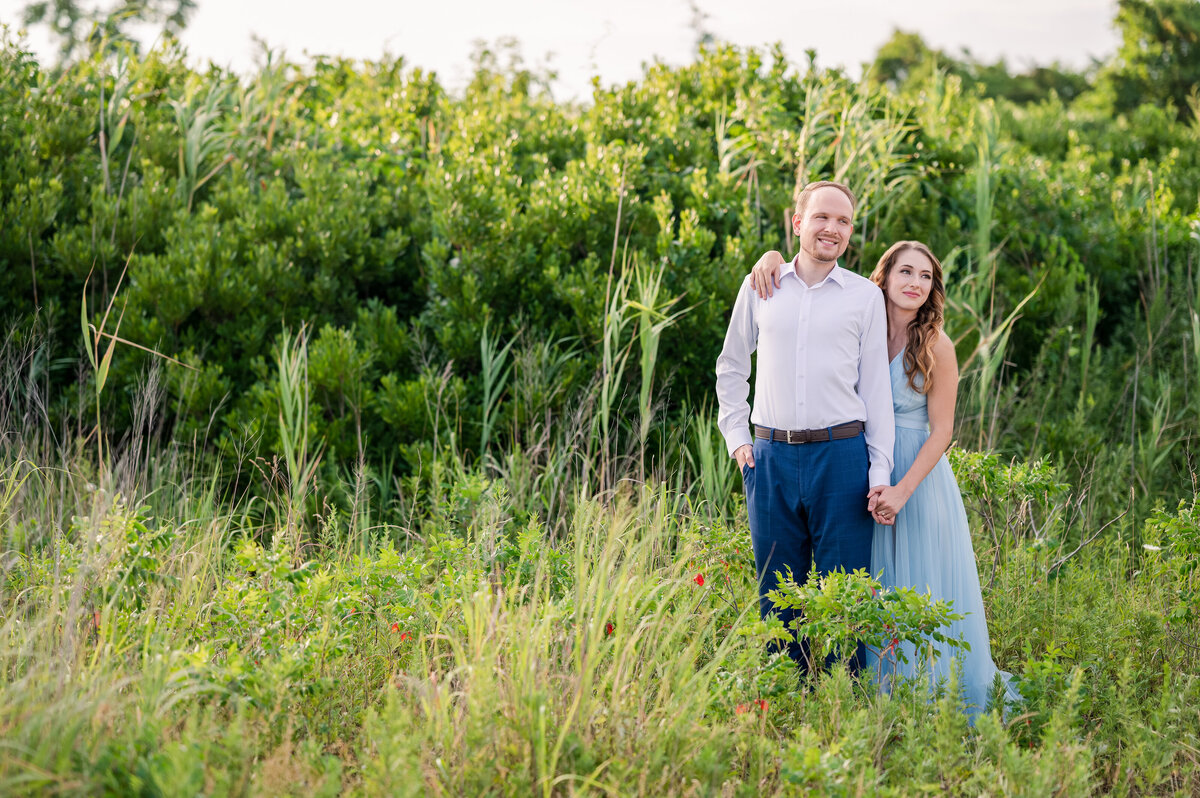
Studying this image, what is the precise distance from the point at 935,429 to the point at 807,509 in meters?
0.53

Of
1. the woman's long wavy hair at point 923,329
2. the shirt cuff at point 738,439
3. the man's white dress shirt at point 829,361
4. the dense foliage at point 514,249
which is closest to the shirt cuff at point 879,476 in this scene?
the man's white dress shirt at point 829,361

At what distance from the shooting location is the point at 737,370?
3479 millimetres

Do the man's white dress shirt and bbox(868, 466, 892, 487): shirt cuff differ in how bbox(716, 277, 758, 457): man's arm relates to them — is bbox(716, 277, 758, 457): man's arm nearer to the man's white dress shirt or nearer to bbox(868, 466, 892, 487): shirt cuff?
the man's white dress shirt

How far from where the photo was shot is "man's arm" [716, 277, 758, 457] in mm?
3422

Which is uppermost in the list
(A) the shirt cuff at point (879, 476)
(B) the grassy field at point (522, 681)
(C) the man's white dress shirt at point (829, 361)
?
(C) the man's white dress shirt at point (829, 361)

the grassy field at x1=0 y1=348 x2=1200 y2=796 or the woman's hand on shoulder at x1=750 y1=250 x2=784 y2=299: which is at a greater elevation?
the woman's hand on shoulder at x1=750 y1=250 x2=784 y2=299

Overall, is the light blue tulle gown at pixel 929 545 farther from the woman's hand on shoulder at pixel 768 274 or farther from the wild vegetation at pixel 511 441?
the woman's hand on shoulder at pixel 768 274

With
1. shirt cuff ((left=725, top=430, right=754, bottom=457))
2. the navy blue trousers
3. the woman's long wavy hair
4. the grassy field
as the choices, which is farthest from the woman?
shirt cuff ((left=725, top=430, right=754, bottom=457))

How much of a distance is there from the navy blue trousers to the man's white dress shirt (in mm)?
81

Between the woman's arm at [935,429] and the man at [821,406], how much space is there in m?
0.06

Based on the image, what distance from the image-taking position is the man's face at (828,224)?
3123 millimetres

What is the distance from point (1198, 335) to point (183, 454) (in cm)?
586

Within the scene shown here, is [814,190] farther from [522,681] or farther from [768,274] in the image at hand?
[522,681]

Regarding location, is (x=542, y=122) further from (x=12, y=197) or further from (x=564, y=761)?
(x=564, y=761)
